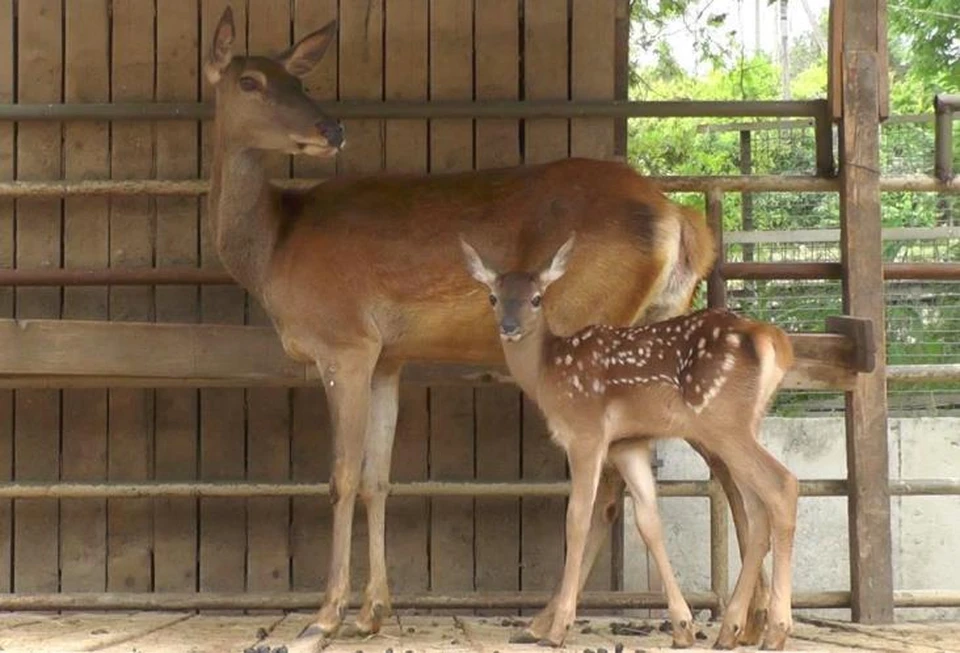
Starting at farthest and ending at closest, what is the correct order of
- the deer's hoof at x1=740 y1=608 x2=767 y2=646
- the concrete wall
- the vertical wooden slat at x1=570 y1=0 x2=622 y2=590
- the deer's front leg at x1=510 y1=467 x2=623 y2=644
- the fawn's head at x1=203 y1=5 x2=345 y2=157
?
Result: the concrete wall < the vertical wooden slat at x1=570 y1=0 x2=622 y2=590 < the fawn's head at x1=203 y1=5 x2=345 y2=157 < the deer's front leg at x1=510 y1=467 x2=623 y2=644 < the deer's hoof at x1=740 y1=608 x2=767 y2=646

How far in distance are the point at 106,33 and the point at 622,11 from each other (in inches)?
104

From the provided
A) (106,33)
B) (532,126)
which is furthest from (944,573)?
(106,33)

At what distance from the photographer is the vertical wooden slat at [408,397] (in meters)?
8.57

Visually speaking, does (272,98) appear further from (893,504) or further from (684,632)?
(893,504)

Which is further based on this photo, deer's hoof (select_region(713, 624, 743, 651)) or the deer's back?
the deer's back

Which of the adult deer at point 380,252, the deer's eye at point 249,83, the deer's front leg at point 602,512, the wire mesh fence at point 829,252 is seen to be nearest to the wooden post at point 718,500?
the adult deer at point 380,252

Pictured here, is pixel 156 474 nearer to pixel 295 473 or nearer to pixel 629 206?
pixel 295 473

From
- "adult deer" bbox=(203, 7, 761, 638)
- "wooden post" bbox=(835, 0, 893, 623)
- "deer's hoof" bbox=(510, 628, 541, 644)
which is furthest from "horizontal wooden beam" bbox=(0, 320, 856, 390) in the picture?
"deer's hoof" bbox=(510, 628, 541, 644)

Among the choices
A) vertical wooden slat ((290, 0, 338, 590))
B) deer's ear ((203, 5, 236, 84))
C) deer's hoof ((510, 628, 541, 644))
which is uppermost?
deer's ear ((203, 5, 236, 84))

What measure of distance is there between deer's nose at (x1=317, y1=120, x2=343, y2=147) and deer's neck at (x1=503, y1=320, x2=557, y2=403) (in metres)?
1.21

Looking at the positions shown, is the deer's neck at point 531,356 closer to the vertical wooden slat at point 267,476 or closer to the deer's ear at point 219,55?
the deer's ear at point 219,55

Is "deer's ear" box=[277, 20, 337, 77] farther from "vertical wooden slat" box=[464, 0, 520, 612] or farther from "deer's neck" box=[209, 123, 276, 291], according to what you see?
"vertical wooden slat" box=[464, 0, 520, 612]

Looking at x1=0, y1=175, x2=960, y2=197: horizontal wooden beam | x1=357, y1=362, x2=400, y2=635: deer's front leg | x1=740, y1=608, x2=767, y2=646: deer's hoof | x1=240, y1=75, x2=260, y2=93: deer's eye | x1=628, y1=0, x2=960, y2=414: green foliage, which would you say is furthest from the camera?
x1=628, y1=0, x2=960, y2=414: green foliage

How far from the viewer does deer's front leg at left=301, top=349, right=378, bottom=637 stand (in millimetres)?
7129
